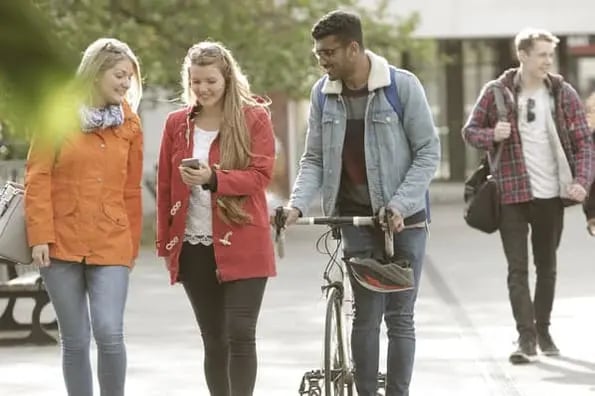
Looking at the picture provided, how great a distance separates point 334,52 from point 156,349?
497 cm

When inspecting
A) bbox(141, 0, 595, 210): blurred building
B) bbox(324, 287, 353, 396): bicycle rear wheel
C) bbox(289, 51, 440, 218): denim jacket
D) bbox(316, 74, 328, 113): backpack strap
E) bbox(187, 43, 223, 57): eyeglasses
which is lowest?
bbox(141, 0, 595, 210): blurred building

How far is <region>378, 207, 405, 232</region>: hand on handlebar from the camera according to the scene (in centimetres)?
601

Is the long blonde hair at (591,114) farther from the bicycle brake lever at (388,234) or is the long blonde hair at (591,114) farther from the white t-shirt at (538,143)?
the bicycle brake lever at (388,234)

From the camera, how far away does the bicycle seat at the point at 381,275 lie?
612 cm

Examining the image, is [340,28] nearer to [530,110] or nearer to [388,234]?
[388,234]

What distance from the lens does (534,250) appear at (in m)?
9.37

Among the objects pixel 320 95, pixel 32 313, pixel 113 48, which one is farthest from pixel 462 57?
pixel 113 48

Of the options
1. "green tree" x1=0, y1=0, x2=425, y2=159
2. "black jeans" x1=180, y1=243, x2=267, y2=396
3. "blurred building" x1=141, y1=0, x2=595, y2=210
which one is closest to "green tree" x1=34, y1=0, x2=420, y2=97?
"green tree" x1=0, y1=0, x2=425, y2=159

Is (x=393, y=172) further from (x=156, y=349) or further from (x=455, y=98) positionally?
(x=455, y=98)

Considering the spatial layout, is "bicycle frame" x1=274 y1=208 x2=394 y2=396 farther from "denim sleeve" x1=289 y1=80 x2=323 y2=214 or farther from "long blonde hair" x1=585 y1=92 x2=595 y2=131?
"long blonde hair" x1=585 y1=92 x2=595 y2=131

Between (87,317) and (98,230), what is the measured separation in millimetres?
399

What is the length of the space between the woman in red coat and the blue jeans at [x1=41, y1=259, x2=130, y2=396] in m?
0.25


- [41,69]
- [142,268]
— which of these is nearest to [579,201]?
[41,69]

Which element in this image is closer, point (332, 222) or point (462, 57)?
point (332, 222)
